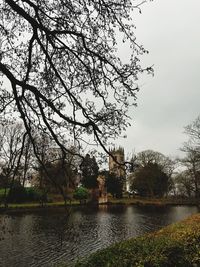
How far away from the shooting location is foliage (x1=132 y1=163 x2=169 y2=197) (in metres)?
62.2

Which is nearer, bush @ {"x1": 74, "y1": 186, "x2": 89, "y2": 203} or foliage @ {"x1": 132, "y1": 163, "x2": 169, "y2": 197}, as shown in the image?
bush @ {"x1": 74, "y1": 186, "x2": 89, "y2": 203}

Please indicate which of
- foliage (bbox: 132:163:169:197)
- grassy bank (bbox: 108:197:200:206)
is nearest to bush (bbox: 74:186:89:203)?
grassy bank (bbox: 108:197:200:206)

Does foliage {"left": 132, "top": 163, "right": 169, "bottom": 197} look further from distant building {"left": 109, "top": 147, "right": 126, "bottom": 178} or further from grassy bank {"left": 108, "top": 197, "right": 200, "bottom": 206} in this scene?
distant building {"left": 109, "top": 147, "right": 126, "bottom": 178}

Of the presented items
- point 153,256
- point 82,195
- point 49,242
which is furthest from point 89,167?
point 82,195

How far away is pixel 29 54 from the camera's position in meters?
6.03

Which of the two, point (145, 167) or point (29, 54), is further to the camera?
point (145, 167)

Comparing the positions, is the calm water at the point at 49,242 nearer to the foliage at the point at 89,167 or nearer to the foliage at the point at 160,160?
the foliage at the point at 89,167

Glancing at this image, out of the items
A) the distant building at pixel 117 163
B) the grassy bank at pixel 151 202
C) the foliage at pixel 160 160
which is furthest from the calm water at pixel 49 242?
the foliage at pixel 160 160

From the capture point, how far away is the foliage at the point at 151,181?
204 feet

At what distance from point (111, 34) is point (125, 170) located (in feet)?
8.57

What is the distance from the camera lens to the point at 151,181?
63562 millimetres

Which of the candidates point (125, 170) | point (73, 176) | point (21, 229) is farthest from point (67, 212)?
point (21, 229)

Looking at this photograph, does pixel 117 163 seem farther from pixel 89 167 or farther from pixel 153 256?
pixel 153 256

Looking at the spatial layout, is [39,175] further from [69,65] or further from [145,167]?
[145,167]
